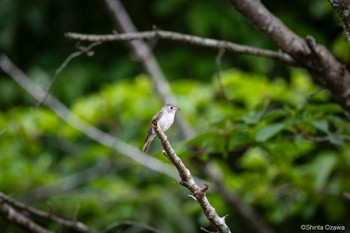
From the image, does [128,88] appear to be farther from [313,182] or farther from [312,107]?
[312,107]

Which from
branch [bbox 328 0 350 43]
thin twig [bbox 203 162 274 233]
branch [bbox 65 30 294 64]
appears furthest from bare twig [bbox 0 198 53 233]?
thin twig [bbox 203 162 274 233]

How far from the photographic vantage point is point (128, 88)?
3.83m

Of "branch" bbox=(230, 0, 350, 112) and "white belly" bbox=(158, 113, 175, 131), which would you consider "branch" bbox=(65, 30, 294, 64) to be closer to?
"branch" bbox=(230, 0, 350, 112)

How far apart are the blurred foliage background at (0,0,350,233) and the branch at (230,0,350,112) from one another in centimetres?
10

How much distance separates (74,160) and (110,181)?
1.08 feet

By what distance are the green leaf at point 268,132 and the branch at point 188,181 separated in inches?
23.7

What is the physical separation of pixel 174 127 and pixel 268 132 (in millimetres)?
2480

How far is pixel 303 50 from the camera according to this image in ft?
7.41

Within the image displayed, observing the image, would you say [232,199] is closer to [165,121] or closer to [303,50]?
[303,50]

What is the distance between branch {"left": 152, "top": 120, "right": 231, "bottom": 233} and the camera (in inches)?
58.1

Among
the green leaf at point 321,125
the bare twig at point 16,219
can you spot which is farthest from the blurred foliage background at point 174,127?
the bare twig at point 16,219

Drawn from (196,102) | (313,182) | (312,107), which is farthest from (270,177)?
(312,107)

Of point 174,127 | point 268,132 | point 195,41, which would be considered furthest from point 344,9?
point 174,127

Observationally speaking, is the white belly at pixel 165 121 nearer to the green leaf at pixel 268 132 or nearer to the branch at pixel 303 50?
the green leaf at pixel 268 132
